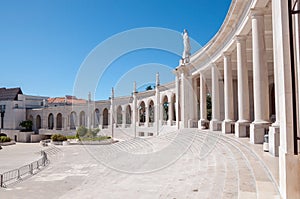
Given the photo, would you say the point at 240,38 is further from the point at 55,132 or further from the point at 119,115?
the point at 55,132

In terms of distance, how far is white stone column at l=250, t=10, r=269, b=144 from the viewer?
10.7 m

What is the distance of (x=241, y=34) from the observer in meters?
13.5

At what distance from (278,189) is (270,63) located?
17.8 m

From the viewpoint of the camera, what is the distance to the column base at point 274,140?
323 inches

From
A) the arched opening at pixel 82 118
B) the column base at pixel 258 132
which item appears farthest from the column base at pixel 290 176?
the arched opening at pixel 82 118

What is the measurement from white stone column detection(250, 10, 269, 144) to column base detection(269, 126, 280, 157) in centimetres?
216

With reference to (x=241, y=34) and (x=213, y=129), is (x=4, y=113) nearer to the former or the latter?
(x=213, y=129)

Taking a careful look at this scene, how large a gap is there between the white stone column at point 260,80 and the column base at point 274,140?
216 centimetres

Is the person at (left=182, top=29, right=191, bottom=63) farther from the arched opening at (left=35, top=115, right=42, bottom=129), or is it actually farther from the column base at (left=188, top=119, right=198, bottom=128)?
the arched opening at (left=35, top=115, right=42, bottom=129)

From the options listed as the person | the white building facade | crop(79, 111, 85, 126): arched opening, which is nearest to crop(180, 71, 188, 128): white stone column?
the white building facade

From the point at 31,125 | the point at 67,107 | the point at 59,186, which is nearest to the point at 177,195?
the point at 59,186

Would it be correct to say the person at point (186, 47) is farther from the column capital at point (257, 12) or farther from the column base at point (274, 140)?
the column base at point (274, 140)

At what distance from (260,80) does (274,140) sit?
11.0 feet

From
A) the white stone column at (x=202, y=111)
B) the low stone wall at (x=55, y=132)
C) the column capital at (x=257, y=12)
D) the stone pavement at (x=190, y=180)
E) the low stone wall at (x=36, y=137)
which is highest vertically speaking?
the column capital at (x=257, y=12)
